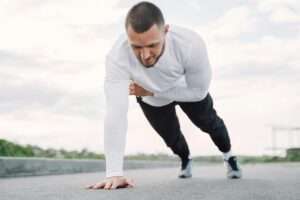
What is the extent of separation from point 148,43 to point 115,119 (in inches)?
27.8

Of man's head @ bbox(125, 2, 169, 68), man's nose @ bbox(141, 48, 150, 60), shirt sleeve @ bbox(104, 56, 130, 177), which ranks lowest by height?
shirt sleeve @ bbox(104, 56, 130, 177)

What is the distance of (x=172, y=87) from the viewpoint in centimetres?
564

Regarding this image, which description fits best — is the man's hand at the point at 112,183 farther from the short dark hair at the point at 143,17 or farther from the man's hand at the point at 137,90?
the short dark hair at the point at 143,17

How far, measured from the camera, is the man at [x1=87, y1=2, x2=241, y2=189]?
4770 millimetres

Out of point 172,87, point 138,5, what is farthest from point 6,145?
point 138,5

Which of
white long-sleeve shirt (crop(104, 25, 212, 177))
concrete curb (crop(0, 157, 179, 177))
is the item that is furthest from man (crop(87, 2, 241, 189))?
concrete curb (crop(0, 157, 179, 177))

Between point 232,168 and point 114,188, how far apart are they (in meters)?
2.25

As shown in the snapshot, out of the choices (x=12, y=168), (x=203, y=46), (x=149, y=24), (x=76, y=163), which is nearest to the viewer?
(x=149, y=24)

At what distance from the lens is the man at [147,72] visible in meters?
4.77

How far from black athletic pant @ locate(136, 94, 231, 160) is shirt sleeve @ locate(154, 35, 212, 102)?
0.31 meters

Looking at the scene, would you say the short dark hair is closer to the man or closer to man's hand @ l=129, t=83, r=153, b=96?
the man

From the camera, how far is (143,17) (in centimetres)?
468

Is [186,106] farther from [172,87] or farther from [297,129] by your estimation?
[297,129]

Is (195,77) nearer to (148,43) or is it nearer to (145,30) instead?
(148,43)
